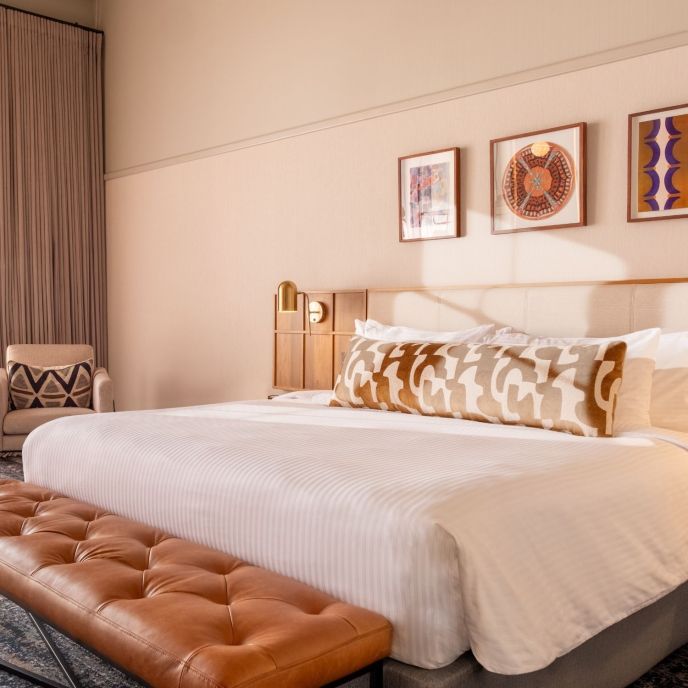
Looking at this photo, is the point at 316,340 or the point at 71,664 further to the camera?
the point at 316,340

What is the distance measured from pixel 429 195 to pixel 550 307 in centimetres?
93

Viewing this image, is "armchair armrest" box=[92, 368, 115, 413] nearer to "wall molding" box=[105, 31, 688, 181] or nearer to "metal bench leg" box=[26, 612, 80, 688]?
"wall molding" box=[105, 31, 688, 181]

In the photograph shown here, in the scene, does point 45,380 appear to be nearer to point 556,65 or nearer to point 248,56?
point 248,56

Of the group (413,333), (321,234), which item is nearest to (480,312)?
(413,333)

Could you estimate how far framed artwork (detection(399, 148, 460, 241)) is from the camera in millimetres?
3992

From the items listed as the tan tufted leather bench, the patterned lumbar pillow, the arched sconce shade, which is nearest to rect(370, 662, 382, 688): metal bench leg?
the tan tufted leather bench

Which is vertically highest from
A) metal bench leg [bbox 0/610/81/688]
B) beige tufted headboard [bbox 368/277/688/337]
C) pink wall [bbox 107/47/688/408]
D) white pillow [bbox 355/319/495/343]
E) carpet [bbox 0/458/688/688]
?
pink wall [bbox 107/47/688/408]

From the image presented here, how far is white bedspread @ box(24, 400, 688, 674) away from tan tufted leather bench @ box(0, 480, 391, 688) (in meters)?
0.10

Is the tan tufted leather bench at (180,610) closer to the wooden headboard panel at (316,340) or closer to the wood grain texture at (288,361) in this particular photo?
the wooden headboard panel at (316,340)

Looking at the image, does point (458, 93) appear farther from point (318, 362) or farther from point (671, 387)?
point (671, 387)

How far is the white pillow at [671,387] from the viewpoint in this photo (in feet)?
9.39

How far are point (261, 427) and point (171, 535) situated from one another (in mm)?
605

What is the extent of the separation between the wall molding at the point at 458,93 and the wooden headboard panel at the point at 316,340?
38.1 inches

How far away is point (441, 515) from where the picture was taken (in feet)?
5.54
